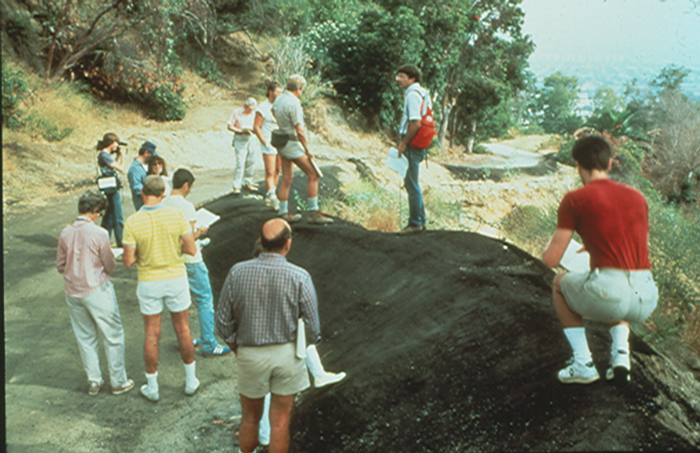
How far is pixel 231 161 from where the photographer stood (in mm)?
12820

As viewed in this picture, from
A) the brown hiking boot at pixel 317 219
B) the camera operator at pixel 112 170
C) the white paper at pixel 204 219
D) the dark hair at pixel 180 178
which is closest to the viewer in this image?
the dark hair at pixel 180 178

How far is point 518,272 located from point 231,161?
989 centimetres

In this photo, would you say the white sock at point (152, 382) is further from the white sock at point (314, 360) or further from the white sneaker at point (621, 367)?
the white sneaker at point (621, 367)

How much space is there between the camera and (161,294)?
3750 millimetres

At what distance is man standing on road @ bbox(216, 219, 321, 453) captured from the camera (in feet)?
9.02

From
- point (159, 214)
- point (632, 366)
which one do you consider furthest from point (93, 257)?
point (632, 366)

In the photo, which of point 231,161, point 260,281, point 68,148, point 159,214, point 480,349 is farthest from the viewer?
point 231,161

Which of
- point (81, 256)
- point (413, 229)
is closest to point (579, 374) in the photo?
point (413, 229)

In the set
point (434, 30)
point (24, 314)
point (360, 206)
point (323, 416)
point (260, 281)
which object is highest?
point (434, 30)

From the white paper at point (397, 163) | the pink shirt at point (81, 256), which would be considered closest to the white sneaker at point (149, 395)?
the pink shirt at point (81, 256)

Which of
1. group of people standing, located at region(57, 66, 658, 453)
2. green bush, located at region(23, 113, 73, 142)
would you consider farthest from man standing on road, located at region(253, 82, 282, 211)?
green bush, located at region(23, 113, 73, 142)

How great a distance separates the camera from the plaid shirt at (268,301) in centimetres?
275

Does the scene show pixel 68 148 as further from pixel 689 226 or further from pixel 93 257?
pixel 689 226

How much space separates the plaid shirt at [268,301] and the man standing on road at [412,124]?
8.01 ft
